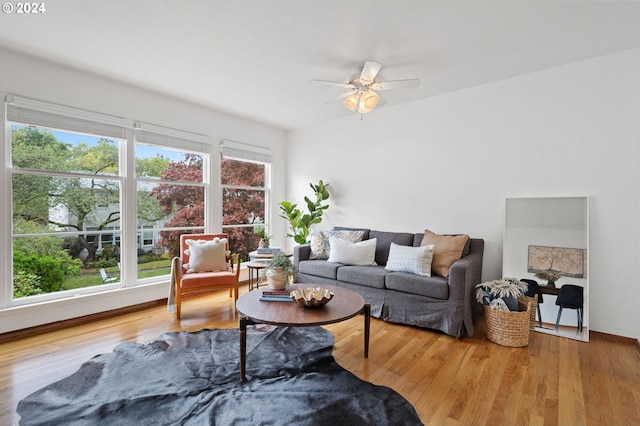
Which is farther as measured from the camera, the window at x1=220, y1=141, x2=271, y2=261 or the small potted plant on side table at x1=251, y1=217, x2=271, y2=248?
the window at x1=220, y1=141, x2=271, y2=261

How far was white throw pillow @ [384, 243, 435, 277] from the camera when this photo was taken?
317cm

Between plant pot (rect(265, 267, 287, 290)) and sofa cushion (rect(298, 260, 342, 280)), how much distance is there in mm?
1106

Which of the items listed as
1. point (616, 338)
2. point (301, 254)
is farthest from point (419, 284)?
point (616, 338)

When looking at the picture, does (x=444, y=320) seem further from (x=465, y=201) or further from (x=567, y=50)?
(x=567, y=50)

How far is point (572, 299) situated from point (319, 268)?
2627mm

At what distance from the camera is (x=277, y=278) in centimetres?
270

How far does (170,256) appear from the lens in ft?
13.6

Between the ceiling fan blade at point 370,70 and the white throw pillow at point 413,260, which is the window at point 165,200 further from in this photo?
the white throw pillow at point 413,260

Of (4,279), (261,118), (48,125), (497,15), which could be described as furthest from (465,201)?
(4,279)

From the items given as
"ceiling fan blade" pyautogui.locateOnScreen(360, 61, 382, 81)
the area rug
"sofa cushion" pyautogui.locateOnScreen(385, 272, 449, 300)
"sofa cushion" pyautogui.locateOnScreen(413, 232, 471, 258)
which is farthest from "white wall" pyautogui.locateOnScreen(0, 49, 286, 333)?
"sofa cushion" pyautogui.locateOnScreen(413, 232, 471, 258)

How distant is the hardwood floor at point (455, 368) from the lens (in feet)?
5.92

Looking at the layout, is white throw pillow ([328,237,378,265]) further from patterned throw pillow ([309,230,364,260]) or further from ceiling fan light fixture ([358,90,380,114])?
ceiling fan light fixture ([358,90,380,114])

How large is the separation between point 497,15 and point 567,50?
108 cm

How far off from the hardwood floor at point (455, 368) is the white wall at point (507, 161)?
86cm
